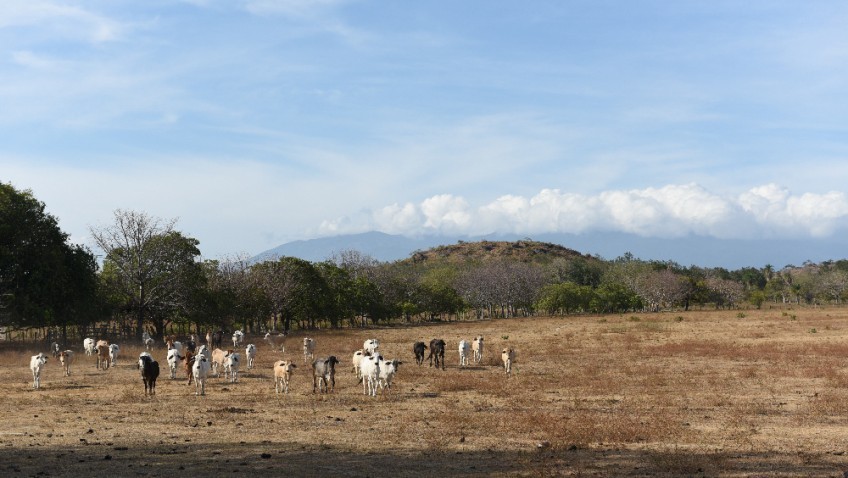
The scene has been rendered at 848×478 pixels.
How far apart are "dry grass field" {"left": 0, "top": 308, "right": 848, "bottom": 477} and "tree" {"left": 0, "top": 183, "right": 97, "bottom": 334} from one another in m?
14.1

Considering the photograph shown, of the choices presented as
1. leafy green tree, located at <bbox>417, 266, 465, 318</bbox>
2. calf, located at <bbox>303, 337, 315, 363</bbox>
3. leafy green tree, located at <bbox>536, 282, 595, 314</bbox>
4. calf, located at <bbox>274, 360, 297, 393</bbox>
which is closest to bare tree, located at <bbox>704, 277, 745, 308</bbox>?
leafy green tree, located at <bbox>536, 282, 595, 314</bbox>

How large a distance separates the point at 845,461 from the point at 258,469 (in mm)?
10972

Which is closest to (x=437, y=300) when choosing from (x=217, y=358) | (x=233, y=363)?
(x=217, y=358)

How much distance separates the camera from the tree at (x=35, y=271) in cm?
4538

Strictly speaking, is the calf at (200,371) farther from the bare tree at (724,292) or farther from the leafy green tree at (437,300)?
the bare tree at (724,292)

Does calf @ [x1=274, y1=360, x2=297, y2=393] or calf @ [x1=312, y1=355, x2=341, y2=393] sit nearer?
calf @ [x1=312, y1=355, x2=341, y2=393]

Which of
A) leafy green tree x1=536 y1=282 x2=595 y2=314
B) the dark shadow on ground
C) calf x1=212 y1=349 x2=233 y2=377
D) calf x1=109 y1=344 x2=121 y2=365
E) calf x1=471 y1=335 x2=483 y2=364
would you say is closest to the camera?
the dark shadow on ground

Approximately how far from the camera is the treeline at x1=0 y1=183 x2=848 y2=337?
47.2m

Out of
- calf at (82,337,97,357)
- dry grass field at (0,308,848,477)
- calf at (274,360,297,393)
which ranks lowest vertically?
dry grass field at (0,308,848,477)

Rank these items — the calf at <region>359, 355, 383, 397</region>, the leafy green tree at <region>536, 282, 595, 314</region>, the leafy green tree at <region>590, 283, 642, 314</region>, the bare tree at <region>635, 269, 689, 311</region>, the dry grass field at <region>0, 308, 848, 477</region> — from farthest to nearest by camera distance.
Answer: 1. the bare tree at <region>635, 269, 689, 311</region>
2. the leafy green tree at <region>590, 283, 642, 314</region>
3. the leafy green tree at <region>536, 282, 595, 314</region>
4. the calf at <region>359, 355, 383, 397</region>
5. the dry grass field at <region>0, 308, 848, 477</region>

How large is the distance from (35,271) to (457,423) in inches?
1549

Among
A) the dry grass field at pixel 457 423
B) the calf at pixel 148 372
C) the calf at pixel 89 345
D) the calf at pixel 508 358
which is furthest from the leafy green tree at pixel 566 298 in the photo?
the calf at pixel 148 372

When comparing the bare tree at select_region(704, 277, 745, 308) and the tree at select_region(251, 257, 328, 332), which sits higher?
the tree at select_region(251, 257, 328, 332)

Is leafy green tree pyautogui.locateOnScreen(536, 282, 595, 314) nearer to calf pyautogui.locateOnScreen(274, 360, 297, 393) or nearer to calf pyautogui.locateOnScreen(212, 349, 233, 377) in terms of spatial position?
calf pyautogui.locateOnScreen(212, 349, 233, 377)
